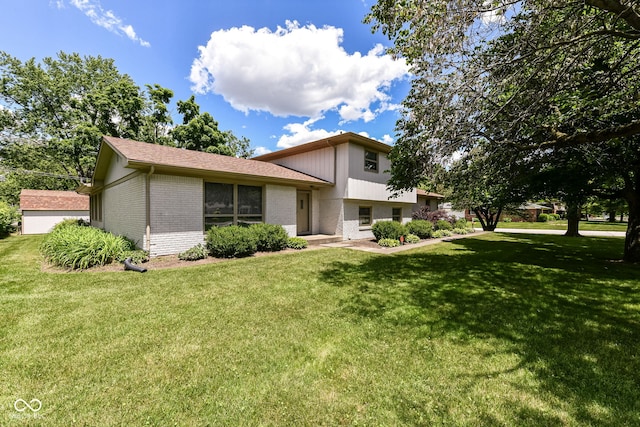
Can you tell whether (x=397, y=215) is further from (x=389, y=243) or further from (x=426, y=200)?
(x=426, y=200)

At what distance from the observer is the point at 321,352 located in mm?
3039

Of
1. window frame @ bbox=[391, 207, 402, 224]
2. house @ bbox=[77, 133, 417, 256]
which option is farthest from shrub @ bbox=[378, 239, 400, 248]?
window frame @ bbox=[391, 207, 402, 224]

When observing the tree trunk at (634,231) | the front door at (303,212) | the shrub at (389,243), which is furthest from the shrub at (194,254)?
the tree trunk at (634,231)

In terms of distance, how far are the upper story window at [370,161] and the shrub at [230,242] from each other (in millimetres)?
7741

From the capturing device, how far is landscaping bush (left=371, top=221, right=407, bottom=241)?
42.5 feet

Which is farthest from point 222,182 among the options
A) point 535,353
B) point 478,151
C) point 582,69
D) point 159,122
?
point 159,122

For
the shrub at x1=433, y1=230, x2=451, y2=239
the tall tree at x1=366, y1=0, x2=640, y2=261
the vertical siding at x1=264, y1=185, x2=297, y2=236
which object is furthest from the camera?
the shrub at x1=433, y1=230, x2=451, y2=239

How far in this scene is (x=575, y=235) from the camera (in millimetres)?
17344

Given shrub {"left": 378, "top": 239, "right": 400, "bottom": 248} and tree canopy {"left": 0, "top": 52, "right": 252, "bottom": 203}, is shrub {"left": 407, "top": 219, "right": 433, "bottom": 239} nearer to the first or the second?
shrub {"left": 378, "top": 239, "right": 400, "bottom": 248}

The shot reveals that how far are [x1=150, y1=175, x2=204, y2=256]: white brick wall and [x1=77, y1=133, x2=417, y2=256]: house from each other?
0.03m

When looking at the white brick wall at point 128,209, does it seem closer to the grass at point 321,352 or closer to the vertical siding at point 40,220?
the grass at point 321,352

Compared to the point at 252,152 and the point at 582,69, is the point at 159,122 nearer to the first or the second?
the point at 252,152
